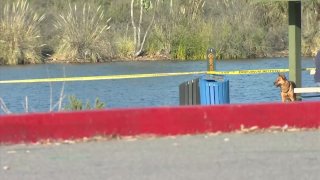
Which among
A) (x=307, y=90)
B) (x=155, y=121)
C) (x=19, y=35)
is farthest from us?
(x=19, y=35)

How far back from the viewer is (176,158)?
8961 millimetres

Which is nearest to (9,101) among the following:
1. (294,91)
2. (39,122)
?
(294,91)

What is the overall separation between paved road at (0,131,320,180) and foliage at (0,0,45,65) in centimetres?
3027

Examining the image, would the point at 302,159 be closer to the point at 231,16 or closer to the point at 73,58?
the point at 73,58

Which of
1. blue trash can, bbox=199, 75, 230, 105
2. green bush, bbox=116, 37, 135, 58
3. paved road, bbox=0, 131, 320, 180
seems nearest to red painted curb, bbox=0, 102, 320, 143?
paved road, bbox=0, 131, 320, 180

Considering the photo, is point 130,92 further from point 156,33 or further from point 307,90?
point 156,33

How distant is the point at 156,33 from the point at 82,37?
18.9ft

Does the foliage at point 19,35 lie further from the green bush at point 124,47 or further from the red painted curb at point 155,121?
the red painted curb at point 155,121

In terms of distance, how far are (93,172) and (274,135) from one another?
10.7 ft

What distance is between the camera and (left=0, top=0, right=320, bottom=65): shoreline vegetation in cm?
4019

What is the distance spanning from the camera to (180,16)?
44094 millimetres

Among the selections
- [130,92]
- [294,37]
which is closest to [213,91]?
[294,37]

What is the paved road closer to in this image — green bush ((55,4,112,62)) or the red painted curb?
the red painted curb

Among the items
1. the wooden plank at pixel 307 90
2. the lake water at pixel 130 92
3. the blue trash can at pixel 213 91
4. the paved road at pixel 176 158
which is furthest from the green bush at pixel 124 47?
the paved road at pixel 176 158
